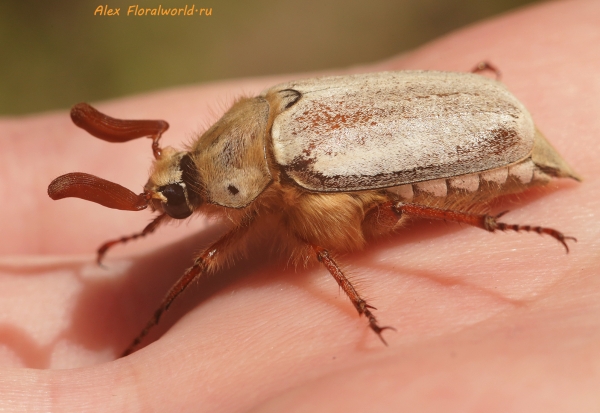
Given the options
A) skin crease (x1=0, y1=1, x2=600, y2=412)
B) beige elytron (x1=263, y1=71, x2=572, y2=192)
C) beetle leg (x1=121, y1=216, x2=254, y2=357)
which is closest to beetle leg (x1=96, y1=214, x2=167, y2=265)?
skin crease (x1=0, y1=1, x2=600, y2=412)

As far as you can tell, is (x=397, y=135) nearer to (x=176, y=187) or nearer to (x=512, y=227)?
(x=512, y=227)

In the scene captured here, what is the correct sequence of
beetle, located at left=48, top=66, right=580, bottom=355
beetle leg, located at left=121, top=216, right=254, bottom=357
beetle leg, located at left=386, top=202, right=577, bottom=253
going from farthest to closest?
beetle leg, located at left=121, top=216, right=254, bottom=357, beetle, located at left=48, top=66, right=580, bottom=355, beetle leg, located at left=386, top=202, right=577, bottom=253

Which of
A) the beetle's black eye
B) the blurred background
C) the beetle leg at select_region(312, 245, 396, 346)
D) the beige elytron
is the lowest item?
the blurred background

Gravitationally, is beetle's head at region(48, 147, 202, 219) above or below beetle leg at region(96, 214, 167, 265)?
above

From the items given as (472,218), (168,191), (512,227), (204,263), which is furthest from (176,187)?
(512,227)

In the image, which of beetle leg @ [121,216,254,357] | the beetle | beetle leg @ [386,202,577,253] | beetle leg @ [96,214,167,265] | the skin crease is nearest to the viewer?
the skin crease

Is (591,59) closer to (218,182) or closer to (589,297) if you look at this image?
(589,297)

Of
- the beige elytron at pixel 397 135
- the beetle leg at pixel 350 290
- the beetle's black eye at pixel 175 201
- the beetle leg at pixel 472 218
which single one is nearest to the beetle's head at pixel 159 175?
the beetle's black eye at pixel 175 201

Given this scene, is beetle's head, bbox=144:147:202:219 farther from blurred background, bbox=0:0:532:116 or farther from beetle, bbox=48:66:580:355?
blurred background, bbox=0:0:532:116
